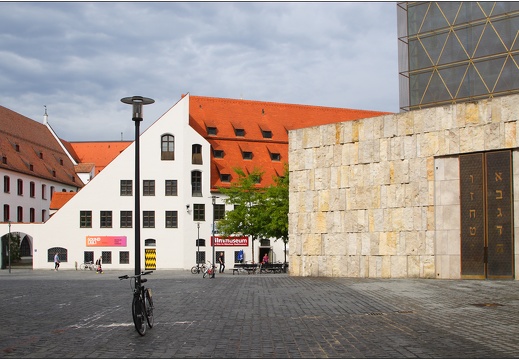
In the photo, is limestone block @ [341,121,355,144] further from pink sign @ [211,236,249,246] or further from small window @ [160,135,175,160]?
small window @ [160,135,175,160]

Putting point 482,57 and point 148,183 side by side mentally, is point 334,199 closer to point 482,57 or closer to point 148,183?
point 482,57

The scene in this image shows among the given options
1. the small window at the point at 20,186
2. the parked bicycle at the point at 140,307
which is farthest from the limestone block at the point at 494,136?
the small window at the point at 20,186

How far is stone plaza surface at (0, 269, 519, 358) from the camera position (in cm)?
1034

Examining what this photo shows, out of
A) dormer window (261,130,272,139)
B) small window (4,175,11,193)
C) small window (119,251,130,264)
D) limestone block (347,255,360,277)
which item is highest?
dormer window (261,130,272,139)

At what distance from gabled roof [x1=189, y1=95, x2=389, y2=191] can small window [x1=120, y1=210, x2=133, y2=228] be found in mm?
8252

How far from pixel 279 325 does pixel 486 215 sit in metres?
15.8

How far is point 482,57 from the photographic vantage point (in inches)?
1422

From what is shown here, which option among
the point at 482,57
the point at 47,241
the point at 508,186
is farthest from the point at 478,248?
the point at 47,241

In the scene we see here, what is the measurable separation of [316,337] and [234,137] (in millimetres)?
58030

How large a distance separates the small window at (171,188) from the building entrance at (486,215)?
38.2 meters

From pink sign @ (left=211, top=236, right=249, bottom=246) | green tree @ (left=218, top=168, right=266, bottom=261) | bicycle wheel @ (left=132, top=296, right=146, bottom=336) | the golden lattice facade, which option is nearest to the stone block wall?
the golden lattice facade

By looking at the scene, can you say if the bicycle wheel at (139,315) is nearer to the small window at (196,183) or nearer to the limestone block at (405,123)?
the limestone block at (405,123)

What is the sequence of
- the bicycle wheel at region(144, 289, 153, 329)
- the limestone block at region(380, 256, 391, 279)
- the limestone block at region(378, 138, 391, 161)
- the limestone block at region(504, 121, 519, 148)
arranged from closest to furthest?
the bicycle wheel at region(144, 289, 153, 329) < the limestone block at region(504, 121, 519, 148) < the limestone block at region(380, 256, 391, 279) < the limestone block at region(378, 138, 391, 161)

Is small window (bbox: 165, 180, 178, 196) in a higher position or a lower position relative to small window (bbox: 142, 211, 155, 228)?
higher
